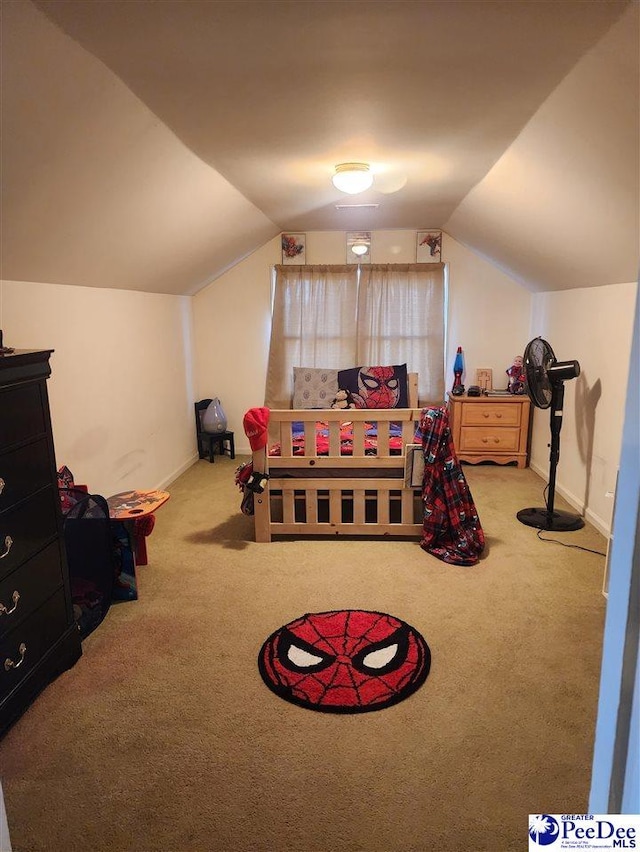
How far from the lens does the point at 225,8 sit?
4.76 ft

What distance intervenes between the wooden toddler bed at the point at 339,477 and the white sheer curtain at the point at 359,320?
2045 millimetres

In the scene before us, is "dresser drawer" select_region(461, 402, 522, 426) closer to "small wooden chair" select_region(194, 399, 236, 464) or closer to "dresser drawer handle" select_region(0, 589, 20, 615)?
"small wooden chair" select_region(194, 399, 236, 464)

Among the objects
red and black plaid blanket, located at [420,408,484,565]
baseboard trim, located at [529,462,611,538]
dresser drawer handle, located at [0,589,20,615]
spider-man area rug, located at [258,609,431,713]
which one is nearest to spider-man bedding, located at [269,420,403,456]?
red and black plaid blanket, located at [420,408,484,565]

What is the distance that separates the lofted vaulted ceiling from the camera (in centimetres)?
151

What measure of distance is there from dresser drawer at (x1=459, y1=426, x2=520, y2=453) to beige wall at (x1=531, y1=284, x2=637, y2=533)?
761 mm

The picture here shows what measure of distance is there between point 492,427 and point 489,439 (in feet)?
0.37

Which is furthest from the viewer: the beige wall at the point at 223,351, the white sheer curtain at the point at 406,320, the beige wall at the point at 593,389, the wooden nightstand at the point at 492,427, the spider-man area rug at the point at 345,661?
the white sheer curtain at the point at 406,320

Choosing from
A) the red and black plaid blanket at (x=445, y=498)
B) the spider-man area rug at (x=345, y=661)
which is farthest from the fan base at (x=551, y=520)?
the spider-man area rug at (x=345, y=661)

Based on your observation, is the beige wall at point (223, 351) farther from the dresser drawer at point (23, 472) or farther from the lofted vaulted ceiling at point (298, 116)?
the dresser drawer at point (23, 472)

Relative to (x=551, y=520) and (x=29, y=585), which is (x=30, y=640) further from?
(x=551, y=520)

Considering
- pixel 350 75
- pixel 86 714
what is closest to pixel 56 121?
pixel 350 75

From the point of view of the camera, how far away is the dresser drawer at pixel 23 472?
1902 millimetres

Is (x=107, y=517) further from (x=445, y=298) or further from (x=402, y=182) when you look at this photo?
(x=445, y=298)

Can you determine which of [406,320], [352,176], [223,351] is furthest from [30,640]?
[406,320]
